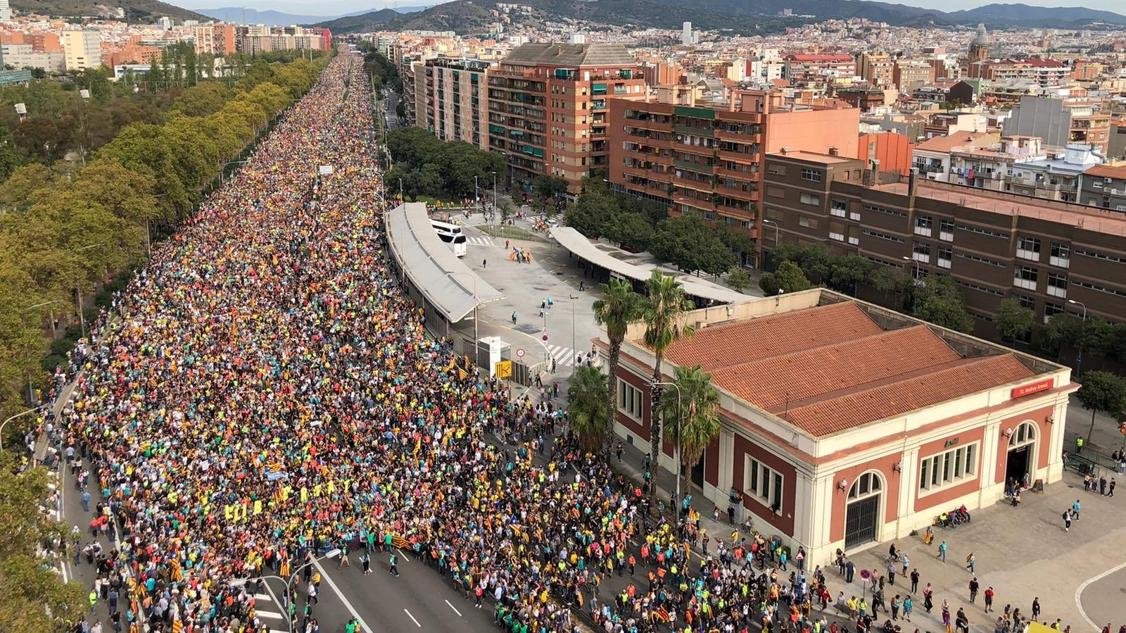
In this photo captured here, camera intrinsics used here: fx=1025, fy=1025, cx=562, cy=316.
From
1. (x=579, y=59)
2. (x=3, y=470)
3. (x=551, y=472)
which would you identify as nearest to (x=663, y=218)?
(x=579, y=59)

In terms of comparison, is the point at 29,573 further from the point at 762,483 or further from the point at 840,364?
the point at 840,364

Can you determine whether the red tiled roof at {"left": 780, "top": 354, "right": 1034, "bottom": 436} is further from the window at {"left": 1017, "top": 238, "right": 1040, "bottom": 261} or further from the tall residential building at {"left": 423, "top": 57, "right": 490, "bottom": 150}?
the tall residential building at {"left": 423, "top": 57, "right": 490, "bottom": 150}

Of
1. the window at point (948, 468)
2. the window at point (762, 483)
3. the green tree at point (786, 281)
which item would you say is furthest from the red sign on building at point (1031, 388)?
the green tree at point (786, 281)

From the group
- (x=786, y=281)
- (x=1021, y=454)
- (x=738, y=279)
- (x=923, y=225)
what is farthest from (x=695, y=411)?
(x=738, y=279)

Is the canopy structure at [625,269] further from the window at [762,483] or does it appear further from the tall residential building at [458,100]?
the tall residential building at [458,100]

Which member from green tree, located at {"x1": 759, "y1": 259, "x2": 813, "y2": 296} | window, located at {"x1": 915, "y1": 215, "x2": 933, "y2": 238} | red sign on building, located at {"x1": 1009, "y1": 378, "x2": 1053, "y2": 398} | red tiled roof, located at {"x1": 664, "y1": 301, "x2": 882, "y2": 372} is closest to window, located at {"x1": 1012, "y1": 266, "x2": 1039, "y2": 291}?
window, located at {"x1": 915, "y1": 215, "x2": 933, "y2": 238}

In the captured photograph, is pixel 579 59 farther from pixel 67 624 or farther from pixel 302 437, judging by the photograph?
pixel 67 624
